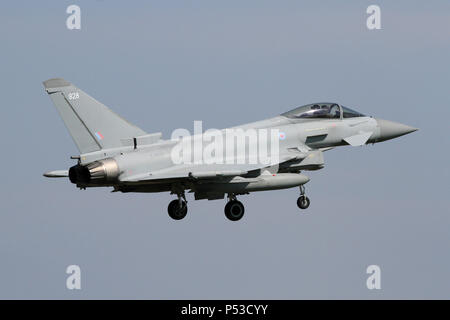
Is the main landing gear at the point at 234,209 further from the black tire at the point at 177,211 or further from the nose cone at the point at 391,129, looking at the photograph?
the nose cone at the point at 391,129

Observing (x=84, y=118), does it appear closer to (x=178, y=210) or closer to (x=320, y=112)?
(x=178, y=210)

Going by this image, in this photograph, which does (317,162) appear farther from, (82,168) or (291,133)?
(82,168)

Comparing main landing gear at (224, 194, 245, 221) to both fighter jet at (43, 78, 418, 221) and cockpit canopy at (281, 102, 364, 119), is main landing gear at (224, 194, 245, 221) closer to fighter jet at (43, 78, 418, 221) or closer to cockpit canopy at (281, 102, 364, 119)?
fighter jet at (43, 78, 418, 221)

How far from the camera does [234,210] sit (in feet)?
109

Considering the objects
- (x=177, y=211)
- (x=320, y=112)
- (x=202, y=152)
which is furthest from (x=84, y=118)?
(x=320, y=112)

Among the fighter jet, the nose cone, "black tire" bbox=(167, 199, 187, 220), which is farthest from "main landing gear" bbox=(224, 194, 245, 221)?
the nose cone

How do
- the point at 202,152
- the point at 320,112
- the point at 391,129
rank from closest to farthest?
the point at 202,152, the point at 320,112, the point at 391,129

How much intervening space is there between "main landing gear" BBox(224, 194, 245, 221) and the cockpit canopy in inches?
125

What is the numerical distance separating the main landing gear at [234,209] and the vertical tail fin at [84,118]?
3.79m

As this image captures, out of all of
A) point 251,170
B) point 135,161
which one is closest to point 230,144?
point 251,170

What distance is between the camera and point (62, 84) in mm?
31516

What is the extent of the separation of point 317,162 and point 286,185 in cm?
150

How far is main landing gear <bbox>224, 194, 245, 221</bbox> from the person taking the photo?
3334 cm

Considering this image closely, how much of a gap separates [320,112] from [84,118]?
7580 millimetres
